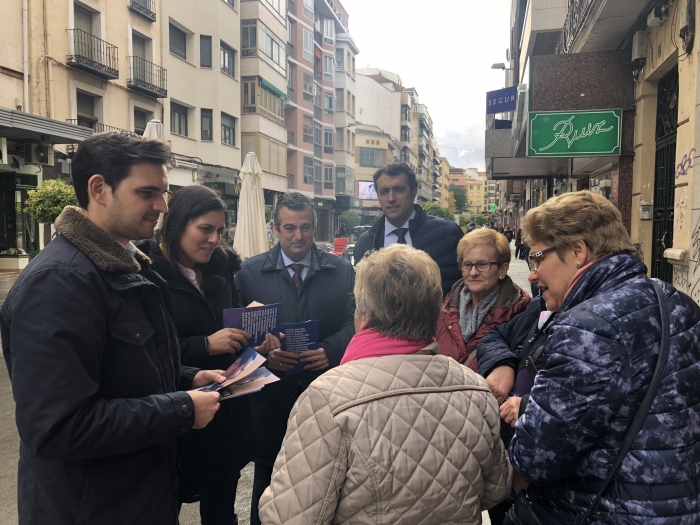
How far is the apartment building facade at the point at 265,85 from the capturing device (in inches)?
1174

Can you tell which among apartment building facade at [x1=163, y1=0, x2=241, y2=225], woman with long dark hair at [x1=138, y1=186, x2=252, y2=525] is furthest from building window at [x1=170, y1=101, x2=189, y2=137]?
woman with long dark hair at [x1=138, y1=186, x2=252, y2=525]

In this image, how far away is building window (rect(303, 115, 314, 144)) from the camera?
4028 cm

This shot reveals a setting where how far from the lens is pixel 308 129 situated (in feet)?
133

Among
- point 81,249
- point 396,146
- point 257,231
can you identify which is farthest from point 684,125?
point 396,146

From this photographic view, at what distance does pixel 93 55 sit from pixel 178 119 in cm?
542

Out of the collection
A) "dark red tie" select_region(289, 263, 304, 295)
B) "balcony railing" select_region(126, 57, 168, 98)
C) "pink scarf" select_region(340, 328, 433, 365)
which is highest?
"balcony railing" select_region(126, 57, 168, 98)

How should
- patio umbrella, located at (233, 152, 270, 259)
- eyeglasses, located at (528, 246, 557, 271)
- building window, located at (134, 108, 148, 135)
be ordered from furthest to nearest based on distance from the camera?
building window, located at (134, 108, 148, 135) < patio umbrella, located at (233, 152, 270, 259) < eyeglasses, located at (528, 246, 557, 271)

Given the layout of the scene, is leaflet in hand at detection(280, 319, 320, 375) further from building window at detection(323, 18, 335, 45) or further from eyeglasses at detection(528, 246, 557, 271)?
building window at detection(323, 18, 335, 45)

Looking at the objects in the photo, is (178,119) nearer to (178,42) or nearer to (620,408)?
(178,42)

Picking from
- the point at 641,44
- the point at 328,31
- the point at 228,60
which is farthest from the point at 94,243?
the point at 328,31

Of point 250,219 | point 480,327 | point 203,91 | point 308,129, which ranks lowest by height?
point 480,327

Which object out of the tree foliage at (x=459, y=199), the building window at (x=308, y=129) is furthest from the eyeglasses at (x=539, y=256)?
the tree foliage at (x=459, y=199)

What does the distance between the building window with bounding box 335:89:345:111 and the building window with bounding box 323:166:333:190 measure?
7.25 metres

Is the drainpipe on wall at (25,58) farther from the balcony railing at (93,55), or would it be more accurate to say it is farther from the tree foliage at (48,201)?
the tree foliage at (48,201)
